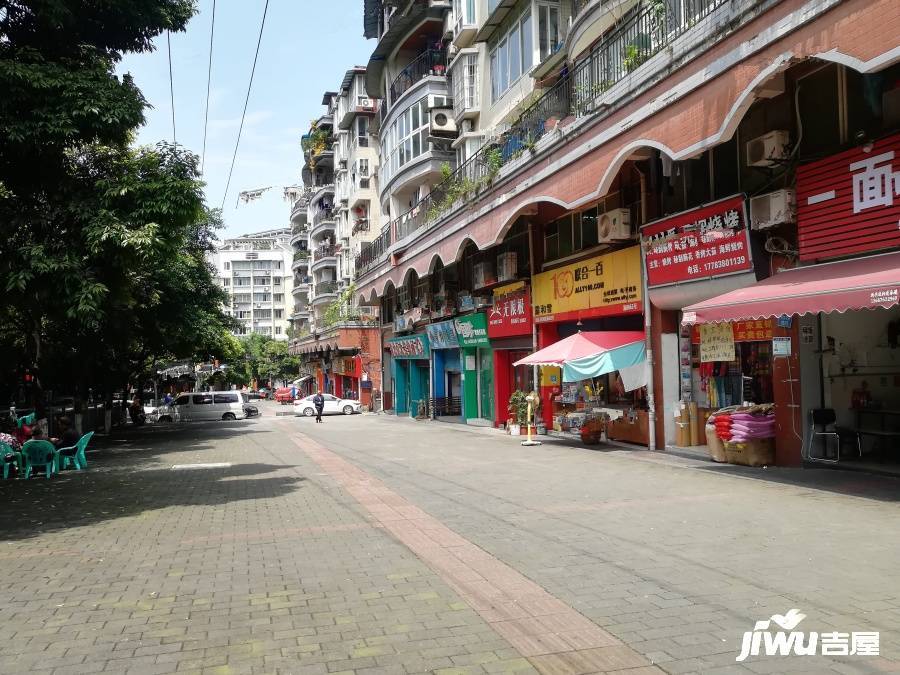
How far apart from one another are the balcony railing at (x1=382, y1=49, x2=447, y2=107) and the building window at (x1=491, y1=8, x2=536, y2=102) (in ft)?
20.4

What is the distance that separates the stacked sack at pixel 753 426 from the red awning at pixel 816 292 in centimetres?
203

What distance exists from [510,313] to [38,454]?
13699mm

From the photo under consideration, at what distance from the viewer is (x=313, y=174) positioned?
218 feet

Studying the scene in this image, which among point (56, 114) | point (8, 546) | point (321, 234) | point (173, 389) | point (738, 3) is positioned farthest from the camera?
point (173, 389)

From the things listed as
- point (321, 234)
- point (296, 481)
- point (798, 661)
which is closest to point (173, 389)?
point (321, 234)

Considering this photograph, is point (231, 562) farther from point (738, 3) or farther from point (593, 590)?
point (738, 3)

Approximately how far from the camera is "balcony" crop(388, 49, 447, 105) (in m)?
31.5

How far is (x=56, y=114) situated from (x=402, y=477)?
7.73 m

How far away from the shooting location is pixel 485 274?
79.4 ft

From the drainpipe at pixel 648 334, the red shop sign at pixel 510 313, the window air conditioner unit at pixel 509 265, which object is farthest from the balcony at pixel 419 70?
the drainpipe at pixel 648 334

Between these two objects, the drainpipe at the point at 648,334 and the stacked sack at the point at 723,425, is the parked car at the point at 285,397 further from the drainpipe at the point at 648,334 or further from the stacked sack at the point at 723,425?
the stacked sack at the point at 723,425

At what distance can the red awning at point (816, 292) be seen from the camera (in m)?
8.58

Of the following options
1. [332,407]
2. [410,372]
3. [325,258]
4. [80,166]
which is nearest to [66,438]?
[80,166]

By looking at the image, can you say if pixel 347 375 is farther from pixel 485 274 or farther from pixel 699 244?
pixel 699 244
